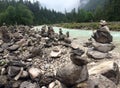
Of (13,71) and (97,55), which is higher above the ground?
(97,55)

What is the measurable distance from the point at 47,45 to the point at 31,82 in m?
6.73

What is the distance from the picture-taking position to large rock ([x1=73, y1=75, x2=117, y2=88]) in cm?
1247

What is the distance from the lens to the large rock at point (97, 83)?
491 inches

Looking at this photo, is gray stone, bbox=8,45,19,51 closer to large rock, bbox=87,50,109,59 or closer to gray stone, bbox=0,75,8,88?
gray stone, bbox=0,75,8,88

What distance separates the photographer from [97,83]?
1262 centimetres

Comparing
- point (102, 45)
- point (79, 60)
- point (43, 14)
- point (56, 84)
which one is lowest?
point (43, 14)

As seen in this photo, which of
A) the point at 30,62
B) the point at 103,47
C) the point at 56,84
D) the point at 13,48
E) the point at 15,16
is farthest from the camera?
the point at 15,16

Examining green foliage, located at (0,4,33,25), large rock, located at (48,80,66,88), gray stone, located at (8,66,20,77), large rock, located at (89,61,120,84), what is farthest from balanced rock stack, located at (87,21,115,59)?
green foliage, located at (0,4,33,25)

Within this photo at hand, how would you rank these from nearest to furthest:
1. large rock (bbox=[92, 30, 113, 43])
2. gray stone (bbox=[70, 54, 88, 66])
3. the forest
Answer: gray stone (bbox=[70, 54, 88, 66]), large rock (bbox=[92, 30, 113, 43]), the forest

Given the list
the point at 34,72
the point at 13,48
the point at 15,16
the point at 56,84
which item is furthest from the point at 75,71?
the point at 15,16

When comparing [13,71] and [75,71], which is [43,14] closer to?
[13,71]

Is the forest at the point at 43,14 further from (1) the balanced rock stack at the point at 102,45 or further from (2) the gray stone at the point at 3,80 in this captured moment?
(2) the gray stone at the point at 3,80

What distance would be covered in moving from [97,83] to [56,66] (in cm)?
513

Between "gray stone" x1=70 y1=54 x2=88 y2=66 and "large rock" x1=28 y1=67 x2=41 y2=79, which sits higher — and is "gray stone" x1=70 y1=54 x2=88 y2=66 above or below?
above
